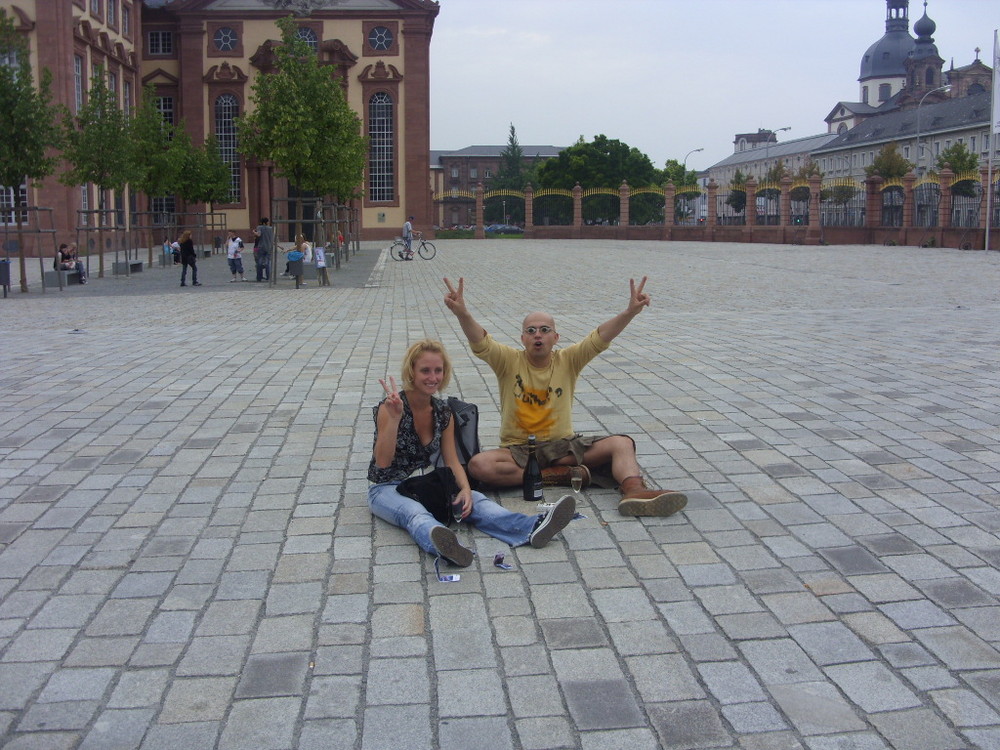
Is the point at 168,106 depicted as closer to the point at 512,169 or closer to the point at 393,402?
the point at 393,402

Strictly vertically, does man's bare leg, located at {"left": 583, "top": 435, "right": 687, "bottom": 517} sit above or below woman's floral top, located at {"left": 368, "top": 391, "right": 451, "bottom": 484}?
below

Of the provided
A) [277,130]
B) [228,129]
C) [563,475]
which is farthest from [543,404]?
[228,129]

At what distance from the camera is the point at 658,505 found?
225 inches

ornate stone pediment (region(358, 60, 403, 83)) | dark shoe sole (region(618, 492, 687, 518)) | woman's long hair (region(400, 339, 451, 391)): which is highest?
ornate stone pediment (region(358, 60, 403, 83))

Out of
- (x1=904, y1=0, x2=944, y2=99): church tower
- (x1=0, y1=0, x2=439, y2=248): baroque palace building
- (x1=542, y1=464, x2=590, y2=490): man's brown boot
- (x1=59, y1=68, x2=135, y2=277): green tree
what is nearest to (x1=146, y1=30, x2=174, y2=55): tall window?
(x1=0, y1=0, x2=439, y2=248): baroque palace building

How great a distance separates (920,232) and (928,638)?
51.9 m

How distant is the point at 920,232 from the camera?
52094mm

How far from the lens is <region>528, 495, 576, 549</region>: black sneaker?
5239 mm

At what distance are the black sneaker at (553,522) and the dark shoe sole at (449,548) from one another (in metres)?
0.42

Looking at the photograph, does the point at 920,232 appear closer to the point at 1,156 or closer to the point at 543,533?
the point at 1,156

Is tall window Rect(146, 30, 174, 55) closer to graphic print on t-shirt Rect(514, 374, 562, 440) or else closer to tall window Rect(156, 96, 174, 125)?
tall window Rect(156, 96, 174, 125)

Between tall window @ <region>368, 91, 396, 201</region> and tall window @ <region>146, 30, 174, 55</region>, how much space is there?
11.9 m

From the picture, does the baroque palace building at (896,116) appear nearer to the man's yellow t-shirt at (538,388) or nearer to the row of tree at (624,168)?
the row of tree at (624,168)

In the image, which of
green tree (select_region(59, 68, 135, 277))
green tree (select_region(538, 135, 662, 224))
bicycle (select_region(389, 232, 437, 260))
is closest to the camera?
green tree (select_region(59, 68, 135, 277))
